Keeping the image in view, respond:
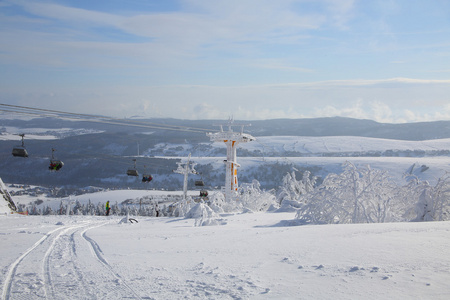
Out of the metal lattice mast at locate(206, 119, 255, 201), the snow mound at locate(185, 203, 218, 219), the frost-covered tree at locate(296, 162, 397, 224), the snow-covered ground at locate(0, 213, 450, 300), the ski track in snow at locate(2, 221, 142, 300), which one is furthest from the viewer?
the metal lattice mast at locate(206, 119, 255, 201)

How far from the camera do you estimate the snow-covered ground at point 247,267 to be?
20.9 feet

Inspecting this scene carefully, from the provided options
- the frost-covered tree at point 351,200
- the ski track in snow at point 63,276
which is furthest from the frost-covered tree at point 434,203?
the ski track in snow at point 63,276

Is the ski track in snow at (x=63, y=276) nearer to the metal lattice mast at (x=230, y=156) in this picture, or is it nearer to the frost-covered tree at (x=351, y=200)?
the frost-covered tree at (x=351, y=200)

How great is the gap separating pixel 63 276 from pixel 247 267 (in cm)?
365

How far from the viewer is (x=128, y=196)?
402ft

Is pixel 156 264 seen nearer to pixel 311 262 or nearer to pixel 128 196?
pixel 311 262

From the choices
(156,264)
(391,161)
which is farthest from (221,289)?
(391,161)

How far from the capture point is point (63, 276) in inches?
307

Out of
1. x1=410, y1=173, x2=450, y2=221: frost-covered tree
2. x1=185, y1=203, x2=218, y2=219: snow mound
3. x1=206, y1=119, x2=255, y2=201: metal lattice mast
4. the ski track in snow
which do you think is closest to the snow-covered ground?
the ski track in snow

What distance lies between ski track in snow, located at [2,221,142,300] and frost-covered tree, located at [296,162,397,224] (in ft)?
35.1

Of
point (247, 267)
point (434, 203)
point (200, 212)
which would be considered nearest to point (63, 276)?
point (247, 267)

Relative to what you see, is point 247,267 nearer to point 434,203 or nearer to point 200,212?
point 434,203

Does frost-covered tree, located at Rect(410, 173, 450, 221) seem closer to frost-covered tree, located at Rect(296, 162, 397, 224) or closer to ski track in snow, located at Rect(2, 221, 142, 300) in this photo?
frost-covered tree, located at Rect(296, 162, 397, 224)

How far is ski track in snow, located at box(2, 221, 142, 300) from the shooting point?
6633 mm
